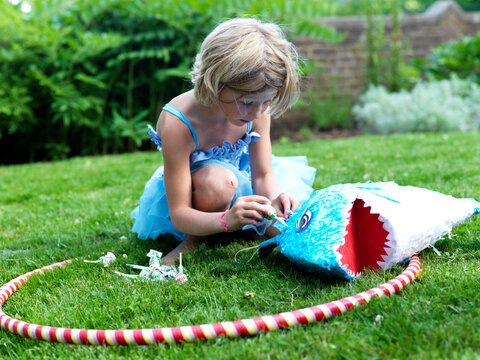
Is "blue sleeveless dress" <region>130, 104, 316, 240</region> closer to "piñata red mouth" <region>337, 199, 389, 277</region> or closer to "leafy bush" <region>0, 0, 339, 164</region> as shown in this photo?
"piñata red mouth" <region>337, 199, 389, 277</region>

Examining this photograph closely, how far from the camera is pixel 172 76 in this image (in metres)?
7.13

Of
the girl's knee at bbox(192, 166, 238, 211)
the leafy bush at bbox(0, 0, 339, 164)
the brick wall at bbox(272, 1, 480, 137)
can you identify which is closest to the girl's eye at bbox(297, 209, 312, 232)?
the girl's knee at bbox(192, 166, 238, 211)

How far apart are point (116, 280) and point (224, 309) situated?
64 centimetres

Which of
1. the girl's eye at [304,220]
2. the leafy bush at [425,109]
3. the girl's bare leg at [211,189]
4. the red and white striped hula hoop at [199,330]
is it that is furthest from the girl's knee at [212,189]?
the leafy bush at [425,109]

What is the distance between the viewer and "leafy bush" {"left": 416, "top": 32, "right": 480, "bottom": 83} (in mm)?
8547

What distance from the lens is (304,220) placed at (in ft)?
7.29

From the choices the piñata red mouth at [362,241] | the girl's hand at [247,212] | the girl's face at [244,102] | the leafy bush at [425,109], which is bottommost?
the leafy bush at [425,109]

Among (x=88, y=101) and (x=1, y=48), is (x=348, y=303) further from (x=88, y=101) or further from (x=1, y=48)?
(x=1, y=48)

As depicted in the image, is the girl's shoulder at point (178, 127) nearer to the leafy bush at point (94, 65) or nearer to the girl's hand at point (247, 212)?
the girl's hand at point (247, 212)

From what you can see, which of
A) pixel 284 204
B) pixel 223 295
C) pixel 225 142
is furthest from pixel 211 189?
pixel 223 295

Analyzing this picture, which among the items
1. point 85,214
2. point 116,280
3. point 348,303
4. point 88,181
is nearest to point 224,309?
point 348,303

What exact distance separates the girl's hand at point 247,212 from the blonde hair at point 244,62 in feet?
1.57

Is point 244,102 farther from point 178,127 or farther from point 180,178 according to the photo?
point 180,178

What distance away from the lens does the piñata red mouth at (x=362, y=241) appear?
207cm
